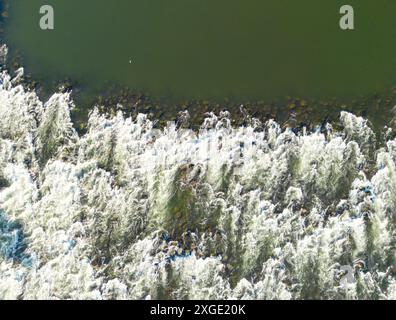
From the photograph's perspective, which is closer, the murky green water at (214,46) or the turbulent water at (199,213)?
the turbulent water at (199,213)

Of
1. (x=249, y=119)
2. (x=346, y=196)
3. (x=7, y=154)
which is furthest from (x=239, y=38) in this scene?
(x=7, y=154)

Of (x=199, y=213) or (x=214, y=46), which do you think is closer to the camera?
(x=199, y=213)

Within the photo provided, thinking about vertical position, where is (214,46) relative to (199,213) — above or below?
above

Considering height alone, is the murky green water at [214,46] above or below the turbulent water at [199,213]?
above

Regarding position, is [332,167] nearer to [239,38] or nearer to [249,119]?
[249,119]

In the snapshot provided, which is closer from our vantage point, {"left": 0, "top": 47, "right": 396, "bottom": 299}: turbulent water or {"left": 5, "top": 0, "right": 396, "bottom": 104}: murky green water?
{"left": 0, "top": 47, "right": 396, "bottom": 299}: turbulent water
